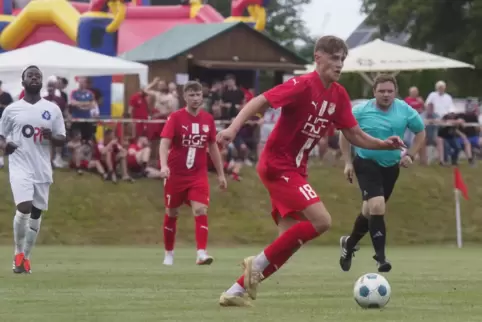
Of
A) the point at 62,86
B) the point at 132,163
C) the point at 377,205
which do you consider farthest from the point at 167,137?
the point at 132,163

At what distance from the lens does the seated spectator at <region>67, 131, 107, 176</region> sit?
2589 cm

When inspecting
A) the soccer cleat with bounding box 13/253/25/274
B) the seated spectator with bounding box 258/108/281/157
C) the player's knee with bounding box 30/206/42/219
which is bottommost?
the seated spectator with bounding box 258/108/281/157

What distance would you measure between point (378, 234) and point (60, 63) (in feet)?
46.0

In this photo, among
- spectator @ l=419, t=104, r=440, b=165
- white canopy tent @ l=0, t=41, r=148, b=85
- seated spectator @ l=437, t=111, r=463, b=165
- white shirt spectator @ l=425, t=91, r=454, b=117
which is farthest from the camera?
white shirt spectator @ l=425, t=91, r=454, b=117

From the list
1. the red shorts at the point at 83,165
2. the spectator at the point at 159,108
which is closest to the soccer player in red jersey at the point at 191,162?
the red shorts at the point at 83,165

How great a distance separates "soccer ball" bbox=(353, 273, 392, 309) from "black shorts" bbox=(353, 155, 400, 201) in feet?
15.1

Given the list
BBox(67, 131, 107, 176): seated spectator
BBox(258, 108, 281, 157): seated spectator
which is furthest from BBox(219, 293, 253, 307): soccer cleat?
BBox(258, 108, 281, 157): seated spectator

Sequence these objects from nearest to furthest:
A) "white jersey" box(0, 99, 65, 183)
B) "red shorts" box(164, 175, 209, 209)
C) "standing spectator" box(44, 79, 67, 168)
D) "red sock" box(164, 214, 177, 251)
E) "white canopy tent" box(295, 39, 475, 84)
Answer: "white jersey" box(0, 99, 65, 183) → "red shorts" box(164, 175, 209, 209) → "red sock" box(164, 214, 177, 251) → "standing spectator" box(44, 79, 67, 168) → "white canopy tent" box(295, 39, 475, 84)

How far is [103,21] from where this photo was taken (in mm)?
34875

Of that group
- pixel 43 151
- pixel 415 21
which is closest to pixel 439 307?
pixel 43 151

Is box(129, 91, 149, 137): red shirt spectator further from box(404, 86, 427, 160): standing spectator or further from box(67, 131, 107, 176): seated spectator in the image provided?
box(404, 86, 427, 160): standing spectator

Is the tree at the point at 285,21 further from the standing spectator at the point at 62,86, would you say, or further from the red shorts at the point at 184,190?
the red shorts at the point at 184,190

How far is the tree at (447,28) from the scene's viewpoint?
54.1 metres

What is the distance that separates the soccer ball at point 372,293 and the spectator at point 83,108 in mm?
16698
